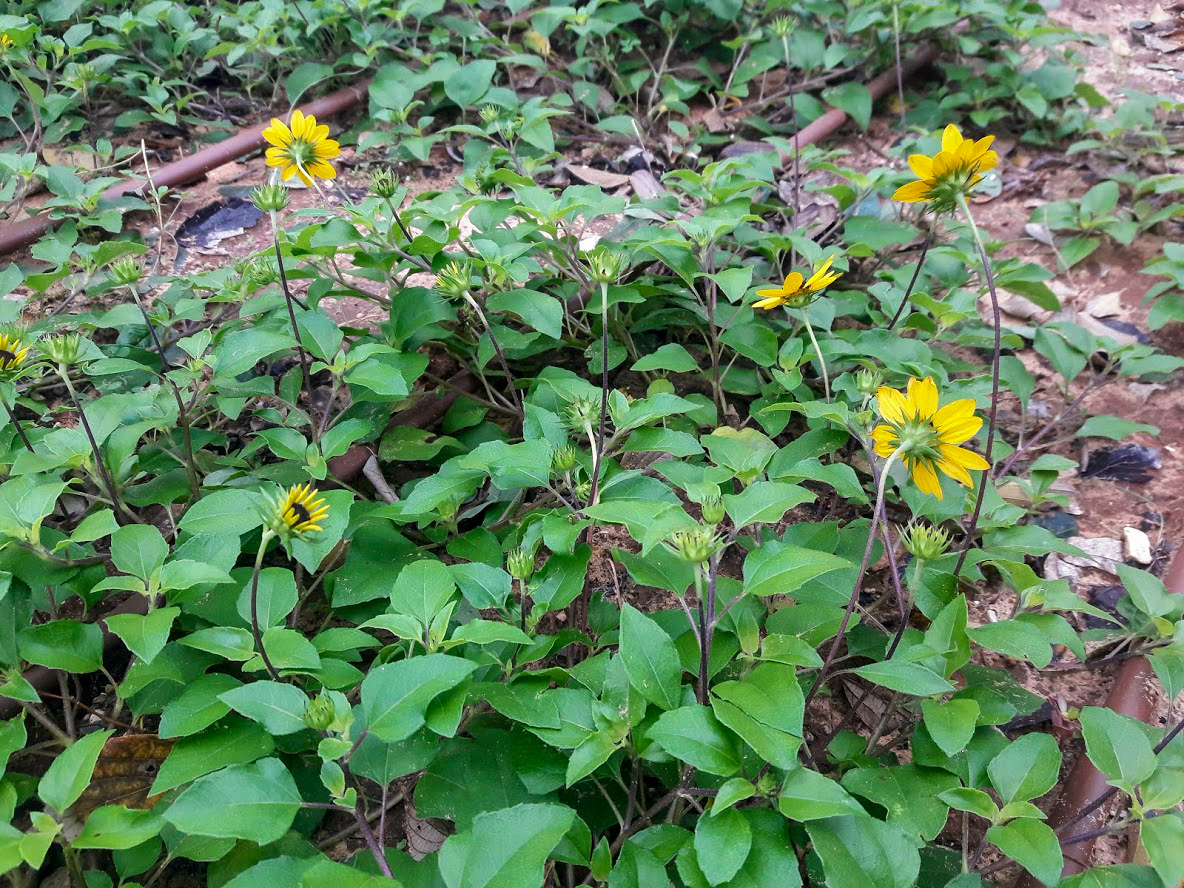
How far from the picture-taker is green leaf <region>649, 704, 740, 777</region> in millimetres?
1012

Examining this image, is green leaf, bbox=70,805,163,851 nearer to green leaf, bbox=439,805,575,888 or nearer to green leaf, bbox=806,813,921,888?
green leaf, bbox=439,805,575,888

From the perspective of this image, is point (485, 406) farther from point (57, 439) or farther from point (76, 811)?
point (76, 811)

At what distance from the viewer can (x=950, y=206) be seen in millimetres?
1470

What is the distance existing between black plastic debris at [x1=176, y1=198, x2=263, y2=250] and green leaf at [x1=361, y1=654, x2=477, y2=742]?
2064mm

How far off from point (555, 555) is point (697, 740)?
430 millimetres

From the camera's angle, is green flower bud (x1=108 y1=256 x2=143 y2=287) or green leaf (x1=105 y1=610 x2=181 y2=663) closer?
green leaf (x1=105 y1=610 x2=181 y2=663)

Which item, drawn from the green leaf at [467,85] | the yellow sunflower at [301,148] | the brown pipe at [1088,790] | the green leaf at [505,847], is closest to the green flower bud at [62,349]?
the yellow sunflower at [301,148]

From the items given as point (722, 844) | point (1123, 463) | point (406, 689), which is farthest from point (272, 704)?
point (1123, 463)

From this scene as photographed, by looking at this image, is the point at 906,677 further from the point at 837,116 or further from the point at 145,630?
the point at 837,116

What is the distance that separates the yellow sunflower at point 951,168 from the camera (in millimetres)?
1377

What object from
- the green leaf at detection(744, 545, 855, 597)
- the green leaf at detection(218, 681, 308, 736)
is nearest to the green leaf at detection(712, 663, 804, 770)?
the green leaf at detection(744, 545, 855, 597)

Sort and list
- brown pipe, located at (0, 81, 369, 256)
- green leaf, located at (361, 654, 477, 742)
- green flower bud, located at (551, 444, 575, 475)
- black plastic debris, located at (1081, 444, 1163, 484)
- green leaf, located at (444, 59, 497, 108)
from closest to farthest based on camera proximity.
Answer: green leaf, located at (361, 654, 477, 742), green flower bud, located at (551, 444, 575, 475), black plastic debris, located at (1081, 444, 1163, 484), brown pipe, located at (0, 81, 369, 256), green leaf, located at (444, 59, 497, 108)

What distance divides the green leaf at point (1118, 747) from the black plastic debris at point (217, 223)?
274 cm

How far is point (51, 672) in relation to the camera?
1.36 metres
